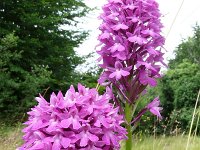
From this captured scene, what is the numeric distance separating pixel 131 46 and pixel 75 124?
0.69m

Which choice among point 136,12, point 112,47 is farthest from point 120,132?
point 136,12

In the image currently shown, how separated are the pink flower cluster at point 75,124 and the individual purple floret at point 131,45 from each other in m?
0.43

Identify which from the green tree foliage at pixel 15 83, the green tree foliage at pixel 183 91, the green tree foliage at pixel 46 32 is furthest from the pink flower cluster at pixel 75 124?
the green tree foliage at pixel 46 32

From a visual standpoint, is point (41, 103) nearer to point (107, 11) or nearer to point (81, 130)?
point (81, 130)

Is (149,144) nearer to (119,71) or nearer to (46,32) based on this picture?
(119,71)

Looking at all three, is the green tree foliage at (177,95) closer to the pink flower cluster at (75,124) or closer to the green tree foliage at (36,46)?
the green tree foliage at (36,46)

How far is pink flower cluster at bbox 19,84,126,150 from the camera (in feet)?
4.47

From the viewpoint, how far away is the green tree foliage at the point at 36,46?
50.1 ft

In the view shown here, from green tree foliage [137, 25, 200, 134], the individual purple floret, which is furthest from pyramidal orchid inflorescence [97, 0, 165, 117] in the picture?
green tree foliage [137, 25, 200, 134]

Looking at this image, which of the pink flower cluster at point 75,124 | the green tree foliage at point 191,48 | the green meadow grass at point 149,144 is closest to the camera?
the pink flower cluster at point 75,124

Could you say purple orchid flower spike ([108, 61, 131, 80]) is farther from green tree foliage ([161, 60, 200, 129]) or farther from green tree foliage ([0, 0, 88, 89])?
green tree foliage ([0, 0, 88, 89])

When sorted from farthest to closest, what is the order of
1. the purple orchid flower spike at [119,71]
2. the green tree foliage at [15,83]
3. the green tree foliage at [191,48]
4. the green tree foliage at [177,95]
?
the green tree foliage at [191,48], the green tree foliage at [15,83], the green tree foliage at [177,95], the purple orchid flower spike at [119,71]

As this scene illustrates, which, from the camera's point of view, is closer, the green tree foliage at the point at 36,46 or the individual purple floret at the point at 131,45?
the individual purple floret at the point at 131,45

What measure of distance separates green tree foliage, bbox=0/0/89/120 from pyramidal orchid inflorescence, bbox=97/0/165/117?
12811mm
